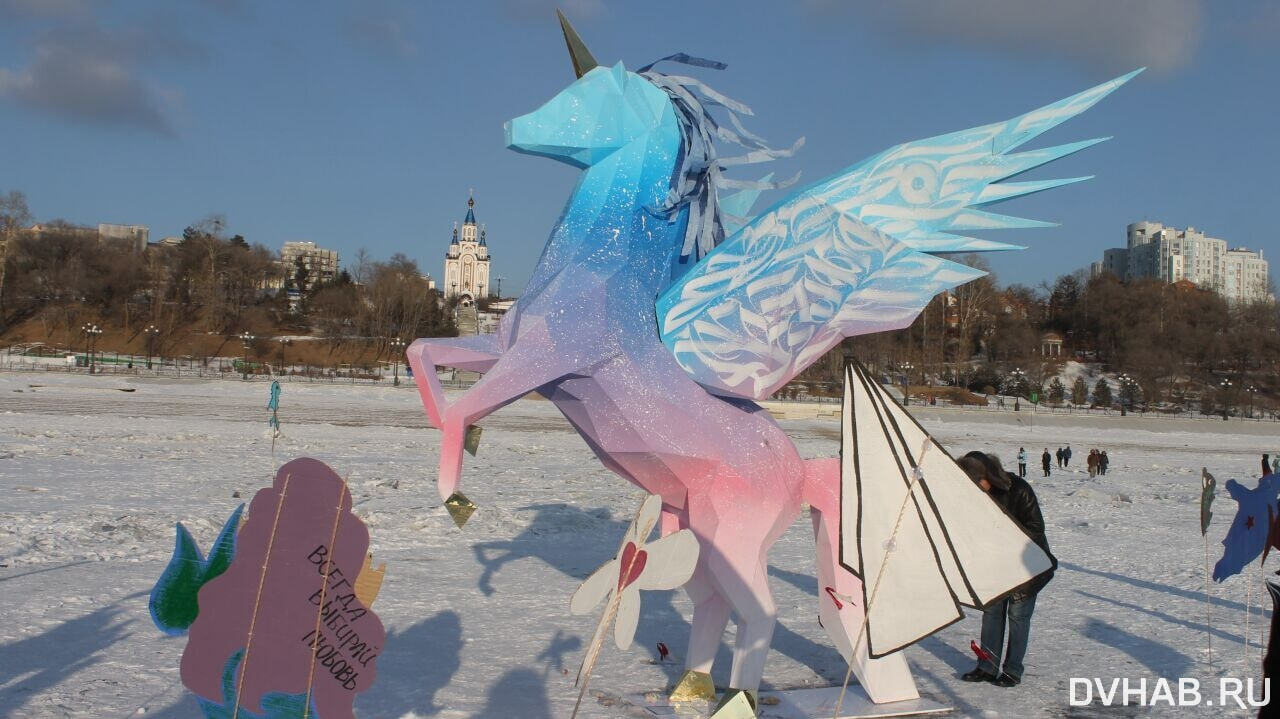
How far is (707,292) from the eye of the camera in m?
6.55

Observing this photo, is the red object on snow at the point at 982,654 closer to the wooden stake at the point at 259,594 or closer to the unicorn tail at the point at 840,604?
the unicorn tail at the point at 840,604

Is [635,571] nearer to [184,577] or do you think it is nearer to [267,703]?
[267,703]

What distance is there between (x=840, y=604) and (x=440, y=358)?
126 inches

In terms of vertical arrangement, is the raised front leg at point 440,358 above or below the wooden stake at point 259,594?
above

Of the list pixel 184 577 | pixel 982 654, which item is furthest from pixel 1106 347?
pixel 184 577

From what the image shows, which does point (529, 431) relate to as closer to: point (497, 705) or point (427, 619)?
point (427, 619)

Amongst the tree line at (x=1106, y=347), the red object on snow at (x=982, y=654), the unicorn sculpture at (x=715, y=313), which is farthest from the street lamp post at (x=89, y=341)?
the red object on snow at (x=982, y=654)

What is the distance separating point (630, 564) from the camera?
4312 mm

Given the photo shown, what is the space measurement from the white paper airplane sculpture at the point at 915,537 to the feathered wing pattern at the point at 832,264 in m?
1.05

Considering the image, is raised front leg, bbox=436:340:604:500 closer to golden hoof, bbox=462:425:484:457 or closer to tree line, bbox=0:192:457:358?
golden hoof, bbox=462:425:484:457

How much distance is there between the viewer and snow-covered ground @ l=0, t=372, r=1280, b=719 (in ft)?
21.0

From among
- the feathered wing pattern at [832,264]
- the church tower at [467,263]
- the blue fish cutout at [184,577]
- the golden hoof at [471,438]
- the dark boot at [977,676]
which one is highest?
the church tower at [467,263]

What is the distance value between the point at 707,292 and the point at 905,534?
7.08ft

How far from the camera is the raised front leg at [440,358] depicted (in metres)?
6.22
